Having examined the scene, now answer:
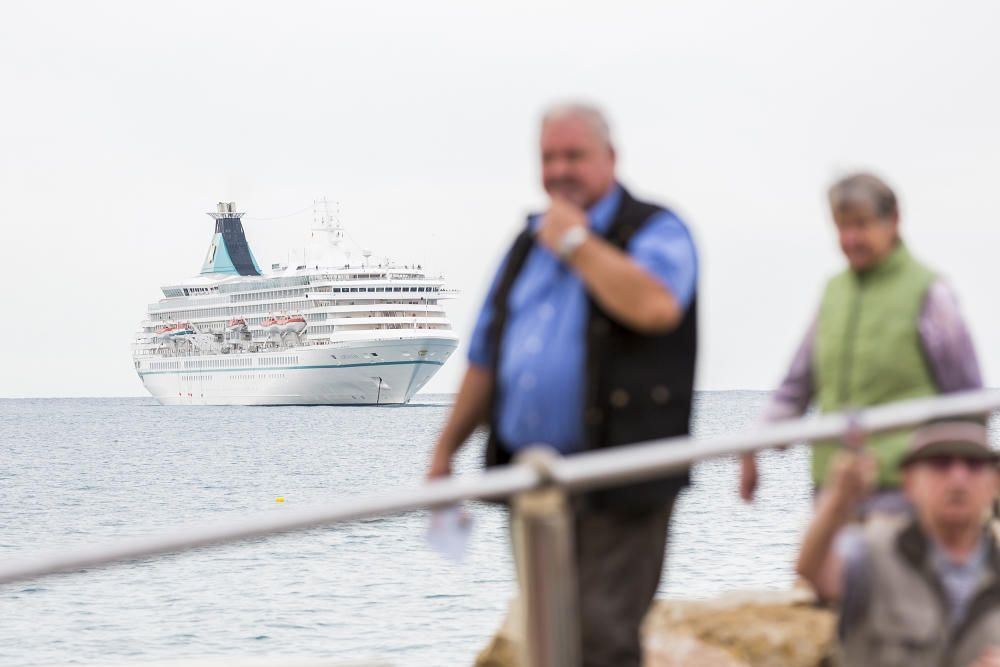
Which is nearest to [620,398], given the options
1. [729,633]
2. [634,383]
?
[634,383]

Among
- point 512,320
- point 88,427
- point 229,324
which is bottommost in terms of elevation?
point 88,427

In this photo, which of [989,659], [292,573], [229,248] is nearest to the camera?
[989,659]

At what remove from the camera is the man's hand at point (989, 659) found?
2135 millimetres

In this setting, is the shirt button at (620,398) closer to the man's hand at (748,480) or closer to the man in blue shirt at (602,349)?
the man in blue shirt at (602,349)

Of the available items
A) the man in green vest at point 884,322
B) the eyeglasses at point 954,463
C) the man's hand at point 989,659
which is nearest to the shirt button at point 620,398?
the man in green vest at point 884,322

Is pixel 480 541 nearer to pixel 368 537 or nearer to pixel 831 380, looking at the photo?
pixel 368 537

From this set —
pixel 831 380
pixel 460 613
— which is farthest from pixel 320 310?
pixel 831 380

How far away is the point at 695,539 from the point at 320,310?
2419 inches

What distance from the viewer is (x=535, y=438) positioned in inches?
112

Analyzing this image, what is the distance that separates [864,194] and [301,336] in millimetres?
84736

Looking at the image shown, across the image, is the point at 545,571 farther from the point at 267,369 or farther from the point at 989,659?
the point at 267,369

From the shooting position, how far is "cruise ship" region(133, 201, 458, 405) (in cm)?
8356

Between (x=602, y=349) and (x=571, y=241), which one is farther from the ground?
(x=571, y=241)

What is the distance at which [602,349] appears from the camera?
2.73 meters
